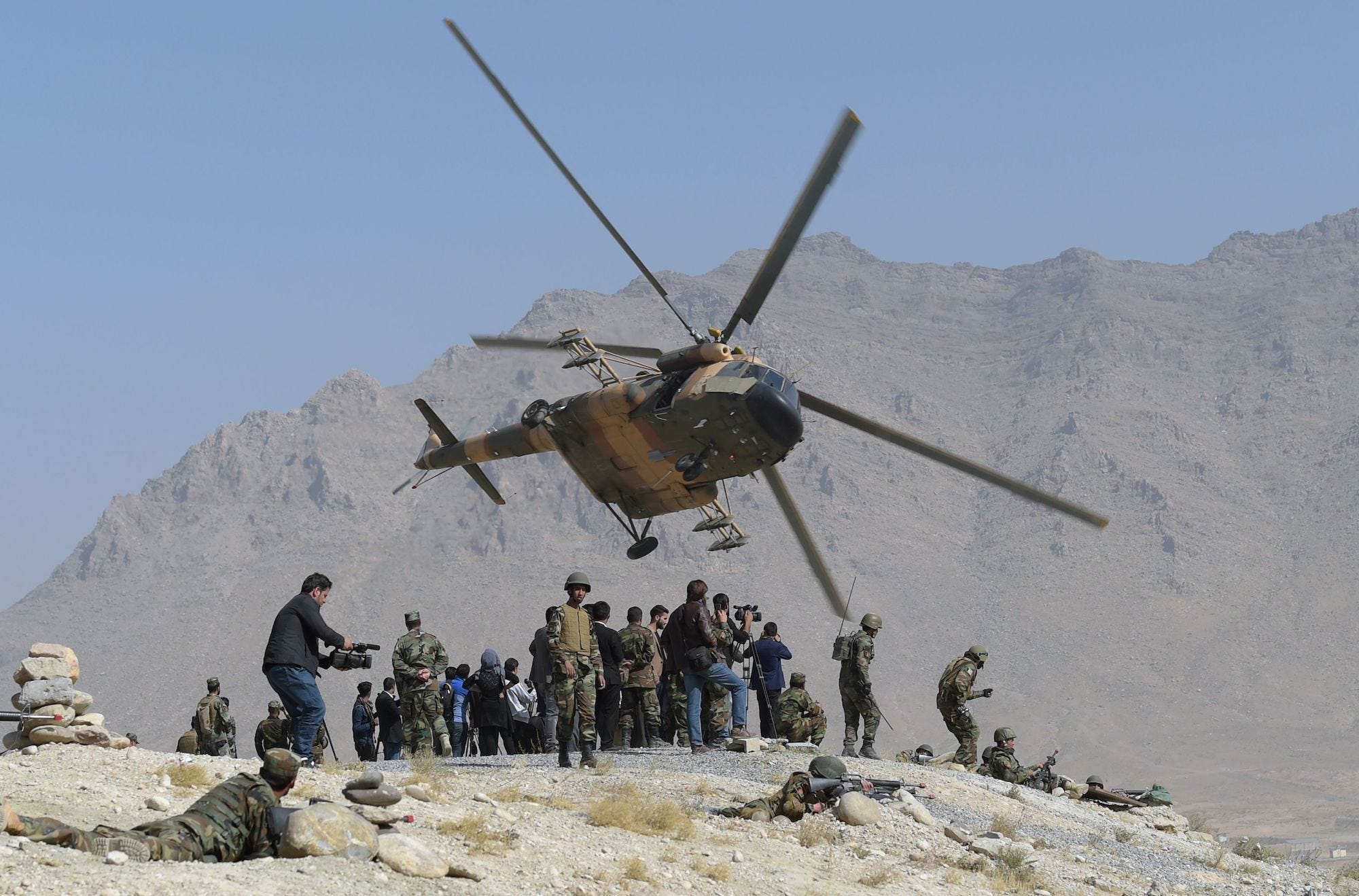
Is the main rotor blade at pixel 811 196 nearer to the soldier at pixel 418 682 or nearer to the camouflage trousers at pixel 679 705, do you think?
the camouflage trousers at pixel 679 705

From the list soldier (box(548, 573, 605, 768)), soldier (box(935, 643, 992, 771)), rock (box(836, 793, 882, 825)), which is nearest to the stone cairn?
soldier (box(548, 573, 605, 768))

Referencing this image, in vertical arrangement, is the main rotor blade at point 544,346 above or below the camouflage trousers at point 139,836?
above

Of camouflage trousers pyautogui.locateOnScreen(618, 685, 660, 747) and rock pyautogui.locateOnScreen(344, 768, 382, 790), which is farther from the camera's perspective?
camouflage trousers pyautogui.locateOnScreen(618, 685, 660, 747)

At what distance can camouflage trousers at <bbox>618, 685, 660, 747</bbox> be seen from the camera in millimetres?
17203

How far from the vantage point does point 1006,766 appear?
1866 centimetres

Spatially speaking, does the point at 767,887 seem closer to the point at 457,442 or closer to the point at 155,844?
the point at 155,844

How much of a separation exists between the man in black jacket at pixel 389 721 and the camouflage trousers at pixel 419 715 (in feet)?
5.95

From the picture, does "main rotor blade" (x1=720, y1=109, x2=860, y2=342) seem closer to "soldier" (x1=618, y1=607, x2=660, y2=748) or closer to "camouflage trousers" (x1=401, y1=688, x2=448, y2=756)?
"soldier" (x1=618, y1=607, x2=660, y2=748)

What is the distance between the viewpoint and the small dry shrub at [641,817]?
11969 millimetres

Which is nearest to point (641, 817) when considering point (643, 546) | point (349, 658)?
point (349, 658)

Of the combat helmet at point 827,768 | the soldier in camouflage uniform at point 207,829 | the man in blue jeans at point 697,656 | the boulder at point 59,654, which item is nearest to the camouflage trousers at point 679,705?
the man in blue jeans at point 697,656

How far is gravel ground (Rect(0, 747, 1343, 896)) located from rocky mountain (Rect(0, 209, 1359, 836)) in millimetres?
89190

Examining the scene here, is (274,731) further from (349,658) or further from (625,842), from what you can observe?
A: (625,842)

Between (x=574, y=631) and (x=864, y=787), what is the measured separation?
2.89m
